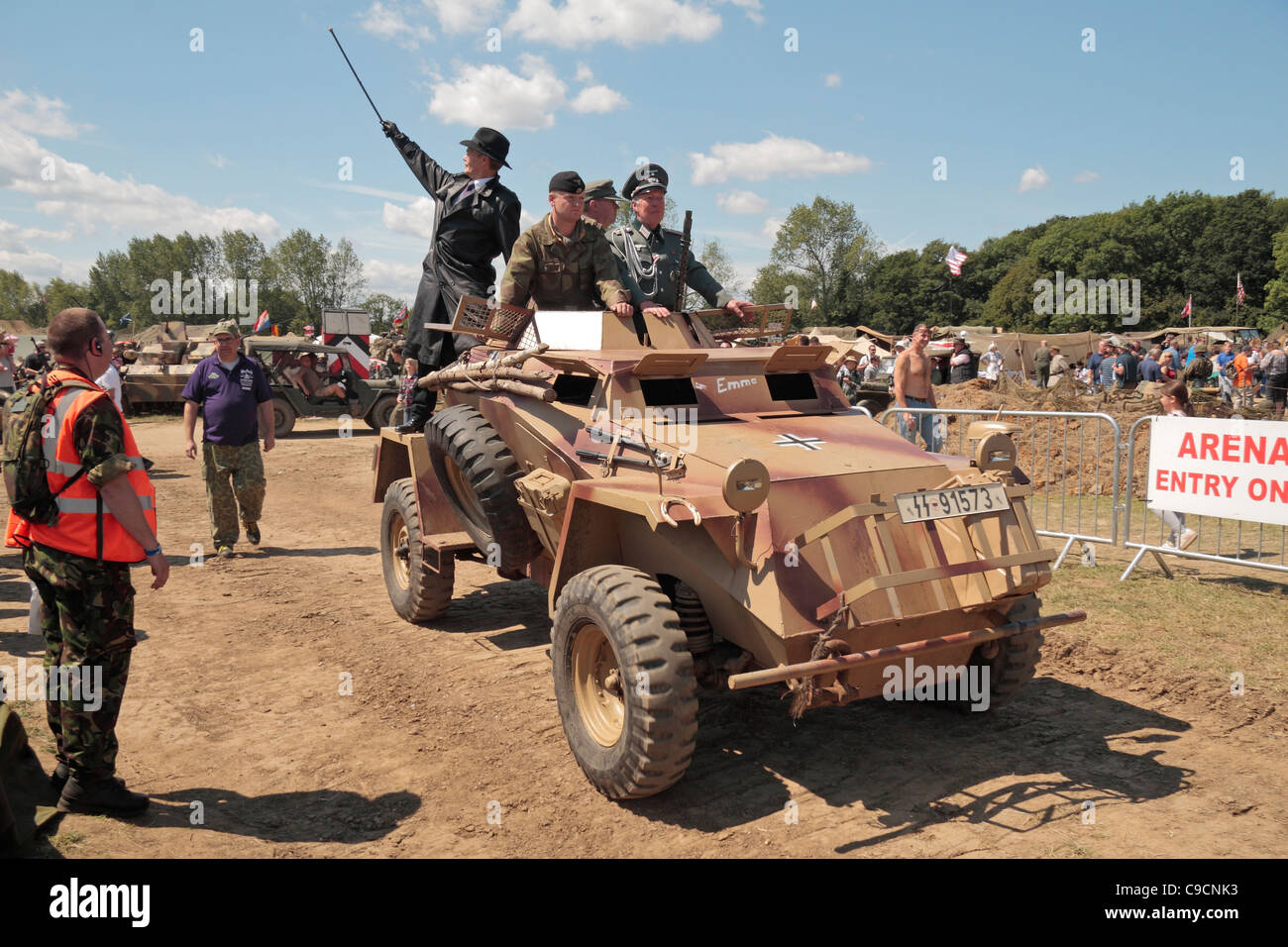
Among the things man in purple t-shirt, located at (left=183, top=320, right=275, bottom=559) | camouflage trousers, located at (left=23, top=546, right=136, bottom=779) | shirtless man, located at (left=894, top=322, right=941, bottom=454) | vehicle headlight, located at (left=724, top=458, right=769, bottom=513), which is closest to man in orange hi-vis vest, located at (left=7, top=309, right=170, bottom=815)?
camouflage trousers, located at (left=23, top=546, right=136, bottom=779)

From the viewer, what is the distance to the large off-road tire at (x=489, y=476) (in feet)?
18.1

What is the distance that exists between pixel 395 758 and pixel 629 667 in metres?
1.54

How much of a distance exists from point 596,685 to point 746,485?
1320 millimetres

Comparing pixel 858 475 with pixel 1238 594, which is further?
pixel 1238 594

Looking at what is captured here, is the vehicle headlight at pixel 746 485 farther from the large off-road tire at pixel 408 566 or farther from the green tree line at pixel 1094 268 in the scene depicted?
the green tree line at pixel 1094 268

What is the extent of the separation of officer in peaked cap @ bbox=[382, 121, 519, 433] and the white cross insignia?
3018 mm

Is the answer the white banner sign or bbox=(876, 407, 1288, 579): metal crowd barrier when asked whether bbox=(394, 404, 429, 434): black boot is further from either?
the white banner sign

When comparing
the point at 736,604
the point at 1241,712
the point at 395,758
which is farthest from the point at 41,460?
the point at 1241,712

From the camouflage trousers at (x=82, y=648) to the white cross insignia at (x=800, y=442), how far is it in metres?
3.24

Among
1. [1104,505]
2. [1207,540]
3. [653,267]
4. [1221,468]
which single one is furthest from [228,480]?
[1104,505]

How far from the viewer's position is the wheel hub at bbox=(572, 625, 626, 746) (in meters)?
4.48

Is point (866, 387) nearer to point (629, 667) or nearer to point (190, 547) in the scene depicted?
point (190, 547)

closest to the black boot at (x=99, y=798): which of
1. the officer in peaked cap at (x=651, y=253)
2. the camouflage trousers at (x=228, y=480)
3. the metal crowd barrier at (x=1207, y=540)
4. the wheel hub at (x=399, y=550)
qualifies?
the wheel hub at (x=399, y=550)

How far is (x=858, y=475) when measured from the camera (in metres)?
4.70
